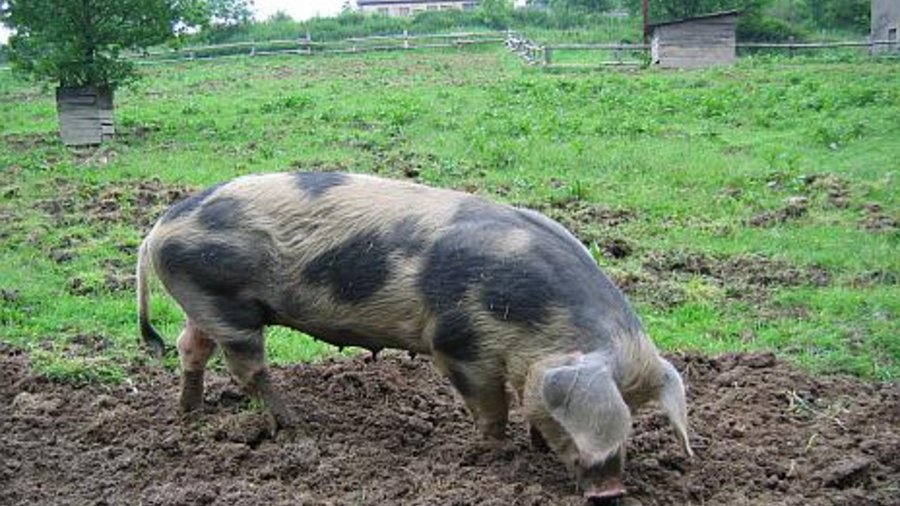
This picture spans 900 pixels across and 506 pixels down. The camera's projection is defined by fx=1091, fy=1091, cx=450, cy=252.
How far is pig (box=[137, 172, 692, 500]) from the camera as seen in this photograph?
12.9 feet

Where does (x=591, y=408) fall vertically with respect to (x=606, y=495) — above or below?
above

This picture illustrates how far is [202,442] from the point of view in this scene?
4.74 meters

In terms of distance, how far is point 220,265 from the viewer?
458 cm

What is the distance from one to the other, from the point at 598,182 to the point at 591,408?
685 centimetres

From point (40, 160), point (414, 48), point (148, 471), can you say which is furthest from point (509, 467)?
point (414, 48)

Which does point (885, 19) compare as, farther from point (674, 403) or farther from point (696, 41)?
point (674, 403)

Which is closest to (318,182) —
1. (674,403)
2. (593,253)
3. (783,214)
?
(674,403)

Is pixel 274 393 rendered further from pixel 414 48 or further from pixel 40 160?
pixel 414 48

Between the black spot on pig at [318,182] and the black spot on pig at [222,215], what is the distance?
0.95ft

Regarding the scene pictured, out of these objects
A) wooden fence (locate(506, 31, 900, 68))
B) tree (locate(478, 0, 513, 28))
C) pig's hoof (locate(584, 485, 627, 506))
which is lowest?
pig's hoof (locate(584, 485, 627, 506))

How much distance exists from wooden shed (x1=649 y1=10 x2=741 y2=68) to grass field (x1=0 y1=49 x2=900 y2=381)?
664cm

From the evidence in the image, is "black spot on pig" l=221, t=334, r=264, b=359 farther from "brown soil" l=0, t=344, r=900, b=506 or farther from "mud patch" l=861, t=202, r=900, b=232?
"mud patch" l=861, t=202, r=900, b=232

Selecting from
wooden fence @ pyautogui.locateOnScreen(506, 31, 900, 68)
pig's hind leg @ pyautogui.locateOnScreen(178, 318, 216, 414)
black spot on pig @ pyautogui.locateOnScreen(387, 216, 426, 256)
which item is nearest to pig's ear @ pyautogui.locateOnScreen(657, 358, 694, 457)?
black spot on pig @ pyautogui.locateOnScreen(387, 216, 426, 256)

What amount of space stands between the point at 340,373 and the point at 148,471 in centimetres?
130
